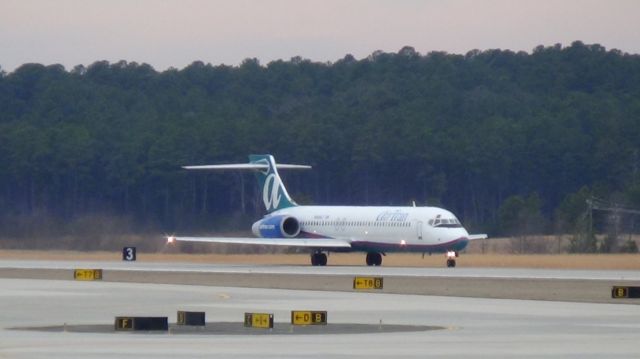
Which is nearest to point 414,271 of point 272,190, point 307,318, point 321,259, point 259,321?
point 321,259

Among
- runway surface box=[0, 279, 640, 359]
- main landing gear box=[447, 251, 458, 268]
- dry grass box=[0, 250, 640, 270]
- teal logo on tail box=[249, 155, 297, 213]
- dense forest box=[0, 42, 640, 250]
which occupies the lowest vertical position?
runway surface box=[0, 279, 640, 359]

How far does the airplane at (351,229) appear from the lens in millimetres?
60062

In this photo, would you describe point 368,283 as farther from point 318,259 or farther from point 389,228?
point 318,259

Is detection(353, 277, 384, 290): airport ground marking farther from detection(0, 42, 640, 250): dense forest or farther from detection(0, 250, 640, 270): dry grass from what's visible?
detection(0, 42, 640, 250): dense forest

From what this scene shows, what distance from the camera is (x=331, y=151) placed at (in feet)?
403

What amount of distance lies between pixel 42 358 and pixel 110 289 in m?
21.6

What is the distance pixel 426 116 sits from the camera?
13775cm

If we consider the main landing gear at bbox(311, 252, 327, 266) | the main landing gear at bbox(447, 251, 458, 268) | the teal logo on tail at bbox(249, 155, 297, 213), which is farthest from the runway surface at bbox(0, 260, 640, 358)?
the teal logo on tail at bbox(249, 155, 297, 213)

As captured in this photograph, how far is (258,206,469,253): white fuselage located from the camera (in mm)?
60000

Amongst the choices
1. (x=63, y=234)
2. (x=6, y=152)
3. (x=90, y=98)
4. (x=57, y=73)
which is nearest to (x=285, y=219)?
(x=63, y=234)

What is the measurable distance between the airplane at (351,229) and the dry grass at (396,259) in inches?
75.7

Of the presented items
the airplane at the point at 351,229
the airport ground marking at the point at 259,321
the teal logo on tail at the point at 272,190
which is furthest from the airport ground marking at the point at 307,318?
the teal logo on tail at the point at 272,190

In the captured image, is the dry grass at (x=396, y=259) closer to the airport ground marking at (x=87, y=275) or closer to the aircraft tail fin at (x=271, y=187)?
the aircraft tail fin at (x=271, y=187)

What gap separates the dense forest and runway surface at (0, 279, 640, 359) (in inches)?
1965
